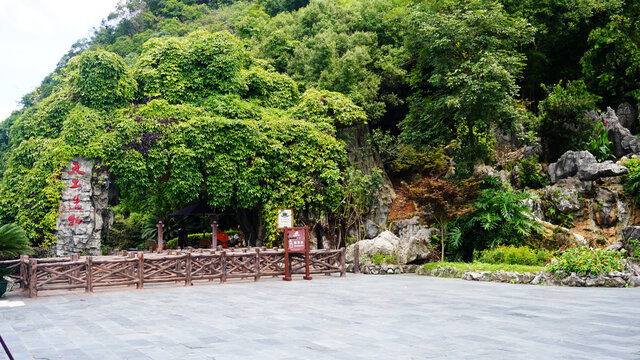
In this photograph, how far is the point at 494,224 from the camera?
17641 mm

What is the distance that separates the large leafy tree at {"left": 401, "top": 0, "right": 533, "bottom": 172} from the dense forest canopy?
0.23 ft

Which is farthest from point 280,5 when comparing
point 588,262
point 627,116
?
point 588,262

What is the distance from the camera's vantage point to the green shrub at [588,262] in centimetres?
1296

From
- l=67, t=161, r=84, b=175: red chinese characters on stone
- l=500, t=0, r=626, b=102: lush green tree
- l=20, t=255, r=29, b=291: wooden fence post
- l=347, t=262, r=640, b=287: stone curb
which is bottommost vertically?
l=347, t=262, r=640, b=287: stone curb

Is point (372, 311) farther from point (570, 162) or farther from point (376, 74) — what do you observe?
point (376, 74)

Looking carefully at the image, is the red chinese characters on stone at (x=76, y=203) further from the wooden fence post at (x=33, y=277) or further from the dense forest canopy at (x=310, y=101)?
the wooden fence post at (x=33, y=277)

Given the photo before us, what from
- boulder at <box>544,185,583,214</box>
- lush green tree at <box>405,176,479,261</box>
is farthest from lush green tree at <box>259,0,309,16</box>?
boulder at <box>544,185,583,214</box>

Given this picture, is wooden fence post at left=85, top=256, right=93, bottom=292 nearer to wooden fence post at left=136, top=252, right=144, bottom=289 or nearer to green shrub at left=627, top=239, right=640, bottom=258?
wooden fence post at left=136, top=252, right=144, bottom=289

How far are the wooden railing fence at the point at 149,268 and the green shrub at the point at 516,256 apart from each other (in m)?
5.20

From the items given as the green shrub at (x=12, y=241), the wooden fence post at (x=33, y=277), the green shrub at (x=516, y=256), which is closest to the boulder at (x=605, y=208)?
the green shrub at (x=516, y=256)

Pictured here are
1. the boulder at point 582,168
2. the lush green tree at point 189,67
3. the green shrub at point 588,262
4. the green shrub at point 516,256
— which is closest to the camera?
the green shrub at point 588,262

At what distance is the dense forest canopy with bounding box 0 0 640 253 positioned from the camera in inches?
720

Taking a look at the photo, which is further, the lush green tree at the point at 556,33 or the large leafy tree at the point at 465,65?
the lush green tree at the point at 556,33

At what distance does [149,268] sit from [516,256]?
11817 mm
